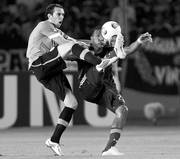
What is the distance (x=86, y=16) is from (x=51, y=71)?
25.4ft

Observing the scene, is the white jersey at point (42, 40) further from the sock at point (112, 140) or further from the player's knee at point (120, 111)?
the sock at point (112, 140)

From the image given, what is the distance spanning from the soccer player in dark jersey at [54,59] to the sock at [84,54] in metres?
0.14

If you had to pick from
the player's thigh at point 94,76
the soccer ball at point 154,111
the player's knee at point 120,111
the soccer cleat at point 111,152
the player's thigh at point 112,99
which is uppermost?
the player's thigh at point 94,76

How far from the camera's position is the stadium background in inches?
607

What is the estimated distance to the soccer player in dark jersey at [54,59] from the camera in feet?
30.9

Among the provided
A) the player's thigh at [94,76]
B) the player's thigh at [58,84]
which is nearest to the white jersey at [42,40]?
the player's thigh at [58,84]

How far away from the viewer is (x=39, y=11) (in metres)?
17.3

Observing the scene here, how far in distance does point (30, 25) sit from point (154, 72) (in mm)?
3067

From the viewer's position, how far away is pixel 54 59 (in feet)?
31.1

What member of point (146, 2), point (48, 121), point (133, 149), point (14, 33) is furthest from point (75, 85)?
point (133, 149)

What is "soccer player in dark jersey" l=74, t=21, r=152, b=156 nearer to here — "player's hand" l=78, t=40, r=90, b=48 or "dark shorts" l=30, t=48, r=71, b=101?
"player's hand" l=78, t=40, r=90, b=48

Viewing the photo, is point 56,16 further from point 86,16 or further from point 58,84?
point 86,16

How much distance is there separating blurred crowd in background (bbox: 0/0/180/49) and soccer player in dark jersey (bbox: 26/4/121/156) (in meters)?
6.37

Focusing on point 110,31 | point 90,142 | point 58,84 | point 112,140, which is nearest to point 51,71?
point 58,84
